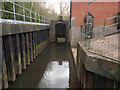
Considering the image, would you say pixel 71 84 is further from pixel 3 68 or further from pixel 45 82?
pixel 3 68

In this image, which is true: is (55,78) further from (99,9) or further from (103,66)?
(99,9)

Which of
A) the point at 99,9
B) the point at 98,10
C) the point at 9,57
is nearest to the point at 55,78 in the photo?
the point at 9,57

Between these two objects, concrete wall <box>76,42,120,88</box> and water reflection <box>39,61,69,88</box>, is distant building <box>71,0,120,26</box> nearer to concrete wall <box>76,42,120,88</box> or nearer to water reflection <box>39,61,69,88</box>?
water reflection <box>39,61,69,88</box>

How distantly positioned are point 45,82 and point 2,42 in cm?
302

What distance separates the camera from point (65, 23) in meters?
20.8

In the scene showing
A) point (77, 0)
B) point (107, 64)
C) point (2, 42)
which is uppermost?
point (77, 0)

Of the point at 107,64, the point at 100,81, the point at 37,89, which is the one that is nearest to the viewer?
the point at 107,64

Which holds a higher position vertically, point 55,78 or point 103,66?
point 103,66

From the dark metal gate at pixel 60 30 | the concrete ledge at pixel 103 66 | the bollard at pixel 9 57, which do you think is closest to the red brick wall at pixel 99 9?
the dark metal gate at pixel 60 30

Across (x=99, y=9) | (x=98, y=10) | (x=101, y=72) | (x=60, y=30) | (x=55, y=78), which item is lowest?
(x=55, y=78)

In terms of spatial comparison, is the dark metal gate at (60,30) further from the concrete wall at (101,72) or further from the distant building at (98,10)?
the concrete wall at (101,72)

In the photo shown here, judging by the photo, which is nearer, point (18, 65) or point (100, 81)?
point (100, 81)

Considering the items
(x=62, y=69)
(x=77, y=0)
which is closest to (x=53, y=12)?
(x=77, y=0)

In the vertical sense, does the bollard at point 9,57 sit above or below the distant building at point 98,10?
below
